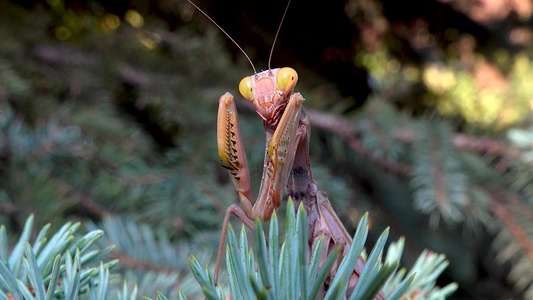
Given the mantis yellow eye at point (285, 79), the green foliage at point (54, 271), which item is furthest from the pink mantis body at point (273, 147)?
the green foliage at point (54, 271)

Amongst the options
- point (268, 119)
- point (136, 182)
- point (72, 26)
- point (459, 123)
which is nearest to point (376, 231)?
point (459, 123)

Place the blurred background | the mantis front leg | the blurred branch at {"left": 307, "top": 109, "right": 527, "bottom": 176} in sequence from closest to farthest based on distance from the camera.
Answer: the mantis front leg
the blurred background
the blurred branch at {"left": 307, "top": 109, "right": 527, "bottom": 176}

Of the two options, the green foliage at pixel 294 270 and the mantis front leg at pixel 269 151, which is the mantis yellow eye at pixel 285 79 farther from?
the green foliage at pixel 294 270

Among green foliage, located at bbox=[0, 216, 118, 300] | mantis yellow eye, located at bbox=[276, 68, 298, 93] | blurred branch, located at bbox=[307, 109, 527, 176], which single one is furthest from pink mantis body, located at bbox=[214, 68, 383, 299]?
blurred branch, located at bbox=[307, 109, 527, 176]

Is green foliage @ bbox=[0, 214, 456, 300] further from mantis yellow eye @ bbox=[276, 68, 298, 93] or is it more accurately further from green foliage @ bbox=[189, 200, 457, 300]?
mantis yellow eye @ bbox=[276, 68, 298, 93]

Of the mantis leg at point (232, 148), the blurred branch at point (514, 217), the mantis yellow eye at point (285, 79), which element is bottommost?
the mantis leg at point (232, 148)

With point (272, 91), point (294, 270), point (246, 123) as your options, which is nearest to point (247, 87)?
point (272, 91)
